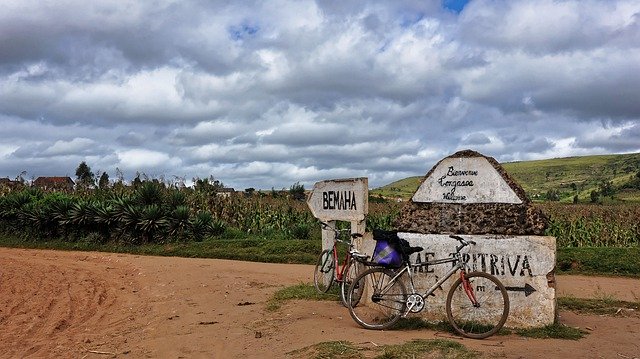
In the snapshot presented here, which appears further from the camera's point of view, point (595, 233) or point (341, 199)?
point (595, 233)

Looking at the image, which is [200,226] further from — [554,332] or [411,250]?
[554,332]

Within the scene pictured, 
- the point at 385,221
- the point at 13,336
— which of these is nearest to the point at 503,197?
the point at 13,336

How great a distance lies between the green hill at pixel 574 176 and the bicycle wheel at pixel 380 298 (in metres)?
58.3

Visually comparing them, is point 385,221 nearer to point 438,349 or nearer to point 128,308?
point 128,308

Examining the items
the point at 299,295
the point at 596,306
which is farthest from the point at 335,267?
the point at 596,306

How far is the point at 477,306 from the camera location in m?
7.08

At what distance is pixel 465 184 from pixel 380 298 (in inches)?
76.7

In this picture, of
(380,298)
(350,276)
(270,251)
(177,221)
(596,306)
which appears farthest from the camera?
(177,221)

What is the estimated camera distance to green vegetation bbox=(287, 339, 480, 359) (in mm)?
5504

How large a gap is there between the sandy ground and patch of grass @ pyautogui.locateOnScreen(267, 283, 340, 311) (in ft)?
0.78

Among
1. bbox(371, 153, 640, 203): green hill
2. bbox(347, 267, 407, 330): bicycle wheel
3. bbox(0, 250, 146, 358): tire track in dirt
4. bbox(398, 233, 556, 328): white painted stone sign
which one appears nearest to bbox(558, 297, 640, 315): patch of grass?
bbox(398, 233, 556, 328): white painted stone sign

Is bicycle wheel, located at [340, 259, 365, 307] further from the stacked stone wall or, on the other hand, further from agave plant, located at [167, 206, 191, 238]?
agave plant, located at [167, 206, 191, 238]

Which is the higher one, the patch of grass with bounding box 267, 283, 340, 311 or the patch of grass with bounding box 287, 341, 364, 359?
the patch of grass with bounding box 267, 283, 340, 311

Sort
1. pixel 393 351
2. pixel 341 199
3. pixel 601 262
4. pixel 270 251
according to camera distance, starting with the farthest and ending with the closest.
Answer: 1. pixel 270 251
2. pixel 601 262
3. pixel 341 199
4. pixel 393 351
